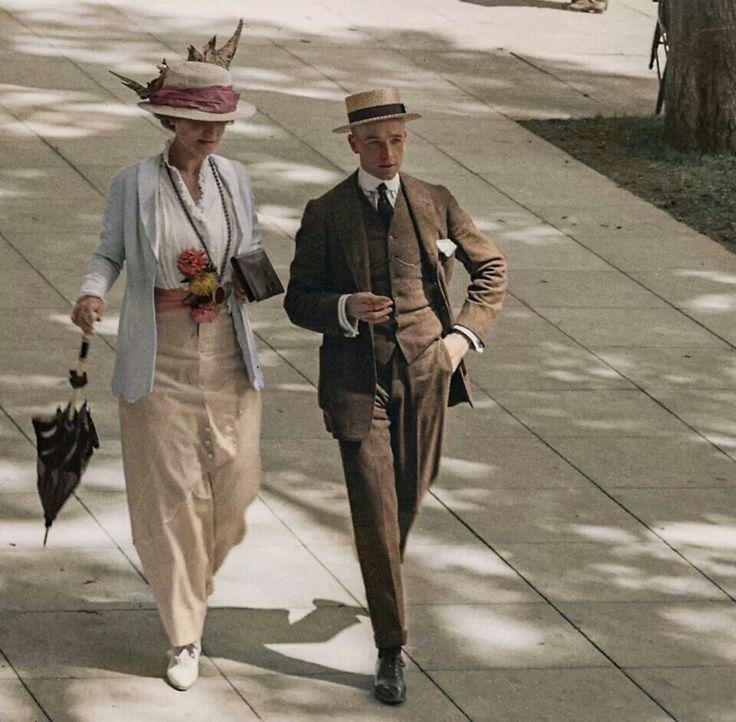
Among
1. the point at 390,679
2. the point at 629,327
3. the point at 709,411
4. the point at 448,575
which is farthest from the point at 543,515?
the point at 629,327

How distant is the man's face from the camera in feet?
23.7

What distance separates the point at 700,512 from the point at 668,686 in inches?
71.9

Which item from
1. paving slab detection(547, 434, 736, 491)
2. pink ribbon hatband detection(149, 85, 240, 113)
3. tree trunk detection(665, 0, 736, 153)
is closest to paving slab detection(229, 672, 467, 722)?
pink ribbon hatband detection(149, 85, 240, 113)

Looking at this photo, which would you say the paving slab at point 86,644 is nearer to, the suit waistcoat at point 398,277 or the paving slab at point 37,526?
the paving slab at point 37,526

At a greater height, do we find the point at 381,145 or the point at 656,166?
the point at 381,145

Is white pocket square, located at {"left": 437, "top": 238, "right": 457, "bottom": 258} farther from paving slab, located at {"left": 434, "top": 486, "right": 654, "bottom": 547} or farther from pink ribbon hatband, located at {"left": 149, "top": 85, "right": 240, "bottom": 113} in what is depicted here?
paving slab, located at {"left": 434, "top": 486, "right": 654, "bottom": 547}

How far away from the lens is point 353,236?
733 cm

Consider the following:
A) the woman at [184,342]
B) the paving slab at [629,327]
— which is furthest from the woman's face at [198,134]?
the paving slab at [629,327]

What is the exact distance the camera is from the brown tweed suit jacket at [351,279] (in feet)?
24.0

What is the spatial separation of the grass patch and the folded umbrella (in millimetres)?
7389

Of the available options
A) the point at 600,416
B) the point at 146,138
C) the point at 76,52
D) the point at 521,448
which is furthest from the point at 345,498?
the point at 76,52

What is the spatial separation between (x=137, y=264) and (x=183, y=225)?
0.21 m

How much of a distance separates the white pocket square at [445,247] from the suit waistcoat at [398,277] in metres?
0.07

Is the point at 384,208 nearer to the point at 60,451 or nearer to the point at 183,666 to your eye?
the point at 60,451
